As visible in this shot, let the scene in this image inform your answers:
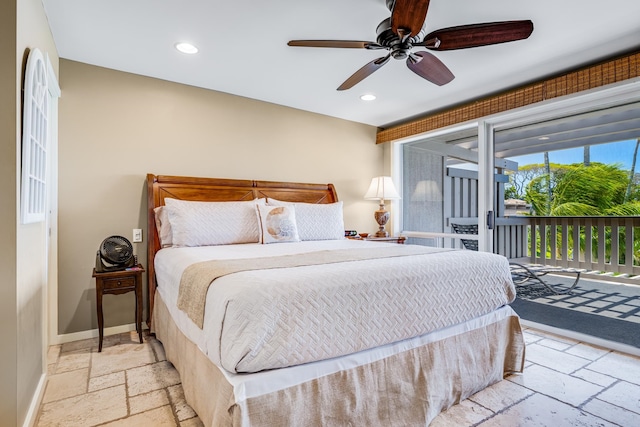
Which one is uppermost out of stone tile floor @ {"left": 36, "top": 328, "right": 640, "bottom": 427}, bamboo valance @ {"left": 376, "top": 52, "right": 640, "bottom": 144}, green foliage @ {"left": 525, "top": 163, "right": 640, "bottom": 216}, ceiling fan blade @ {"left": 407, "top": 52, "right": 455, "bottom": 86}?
bamboo valance @ {"left": 376, "top": 52, "right": 640, "bottom": 144}

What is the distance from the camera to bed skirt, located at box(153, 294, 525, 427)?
135 cm

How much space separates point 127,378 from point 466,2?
3.21 meters

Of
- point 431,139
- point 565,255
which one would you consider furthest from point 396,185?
point 565,255

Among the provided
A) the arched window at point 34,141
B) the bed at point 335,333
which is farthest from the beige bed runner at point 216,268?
the arched window at point 34,141

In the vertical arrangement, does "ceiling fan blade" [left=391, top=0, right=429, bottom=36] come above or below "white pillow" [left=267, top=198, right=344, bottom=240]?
above

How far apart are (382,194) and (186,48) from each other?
8.85 feet

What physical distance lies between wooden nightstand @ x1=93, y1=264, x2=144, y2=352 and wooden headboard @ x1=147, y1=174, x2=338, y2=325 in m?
0.29

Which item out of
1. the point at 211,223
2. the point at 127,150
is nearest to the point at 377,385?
the point at 211,223

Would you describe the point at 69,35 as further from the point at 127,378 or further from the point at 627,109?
the point at 627,109

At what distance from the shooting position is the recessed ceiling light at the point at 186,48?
2.61 m

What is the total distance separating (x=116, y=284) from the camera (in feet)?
8.83

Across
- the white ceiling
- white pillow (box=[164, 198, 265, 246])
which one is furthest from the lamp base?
white pillow (box=[164, 198, 265, 246])

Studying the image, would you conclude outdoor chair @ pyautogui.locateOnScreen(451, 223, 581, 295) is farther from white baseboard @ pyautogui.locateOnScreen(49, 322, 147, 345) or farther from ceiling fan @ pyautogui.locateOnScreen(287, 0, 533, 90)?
white baseboard @ pyautogui.locateOnScreen(49, 322, 147, 345)

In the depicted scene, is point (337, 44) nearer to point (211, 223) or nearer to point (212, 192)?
point (211, 223)
